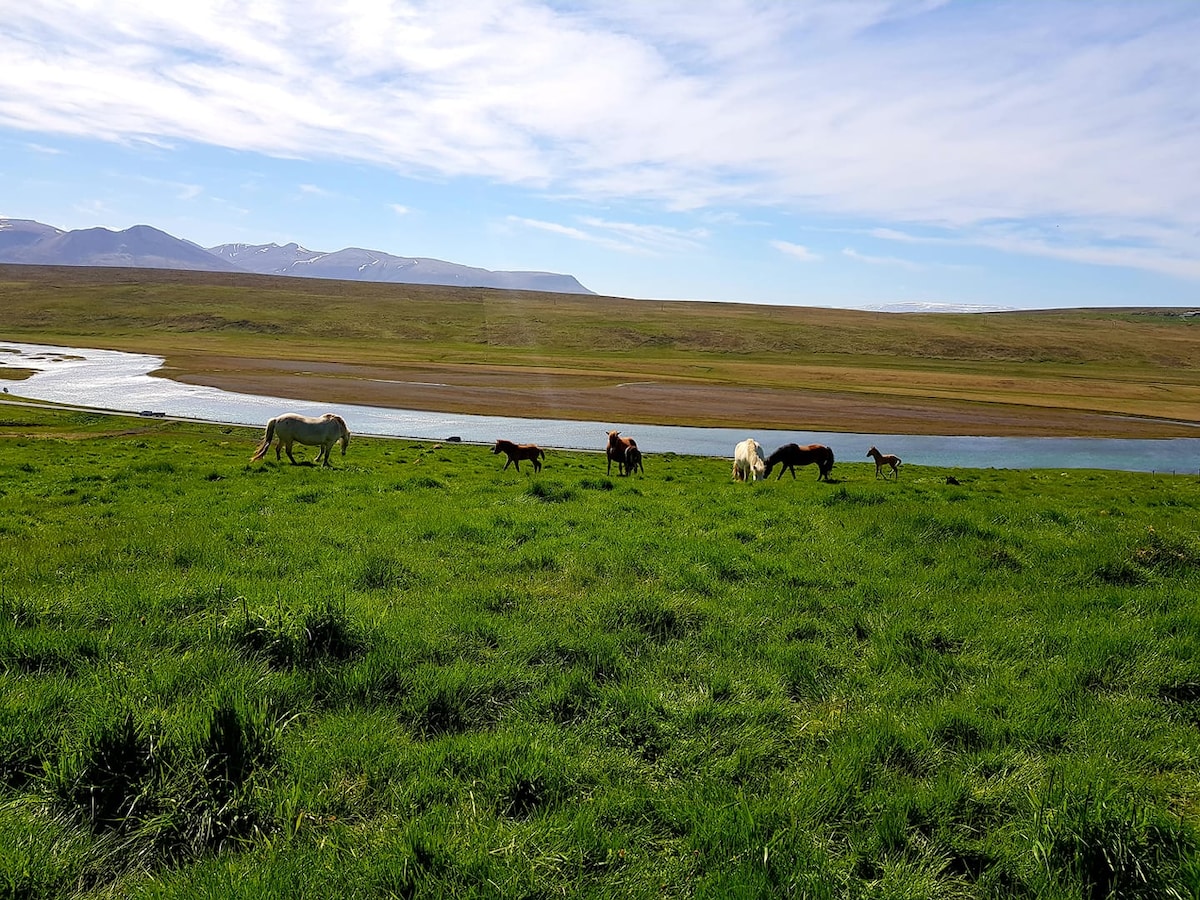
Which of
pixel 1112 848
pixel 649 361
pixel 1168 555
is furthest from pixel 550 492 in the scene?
pixel 649 361

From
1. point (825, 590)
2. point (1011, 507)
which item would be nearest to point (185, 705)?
point (825, 590)

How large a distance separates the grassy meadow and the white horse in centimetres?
1296

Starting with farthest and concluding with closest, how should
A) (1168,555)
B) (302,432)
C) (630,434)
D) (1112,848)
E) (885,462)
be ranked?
(630,434)
(885,462)
(302,432)
(1168,555)
(1112,848)

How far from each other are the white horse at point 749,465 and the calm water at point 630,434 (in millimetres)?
13407

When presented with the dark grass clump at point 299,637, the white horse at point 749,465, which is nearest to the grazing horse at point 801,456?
the white horse at point 749,465

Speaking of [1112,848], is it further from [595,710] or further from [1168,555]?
[1168,555]

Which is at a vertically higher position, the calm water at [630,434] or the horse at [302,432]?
the horse at [302,432]

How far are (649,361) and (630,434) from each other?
60477mm

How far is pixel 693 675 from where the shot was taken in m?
6.32

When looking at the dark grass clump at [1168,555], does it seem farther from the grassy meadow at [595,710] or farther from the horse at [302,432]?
the horse at [302,432]

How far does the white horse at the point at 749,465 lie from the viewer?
23.9m

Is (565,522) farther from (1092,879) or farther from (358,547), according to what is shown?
(1092,879)

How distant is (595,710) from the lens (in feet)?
18.4

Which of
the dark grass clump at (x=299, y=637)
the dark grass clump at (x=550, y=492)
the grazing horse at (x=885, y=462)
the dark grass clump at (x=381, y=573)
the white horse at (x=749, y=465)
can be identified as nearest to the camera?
the dark grass clump at (x=299, y=637)
